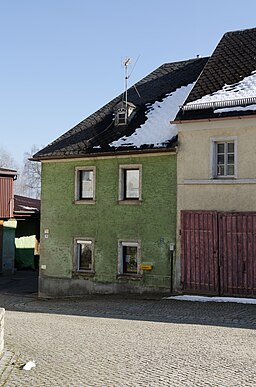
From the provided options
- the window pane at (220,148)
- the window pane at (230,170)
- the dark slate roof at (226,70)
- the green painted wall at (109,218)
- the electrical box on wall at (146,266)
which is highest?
the dark slate roof at (226,70)

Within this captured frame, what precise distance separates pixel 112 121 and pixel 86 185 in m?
3.02

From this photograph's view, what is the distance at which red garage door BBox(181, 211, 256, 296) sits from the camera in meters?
18.0

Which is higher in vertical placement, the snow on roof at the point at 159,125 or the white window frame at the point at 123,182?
the snow on roof at the point at 159,125

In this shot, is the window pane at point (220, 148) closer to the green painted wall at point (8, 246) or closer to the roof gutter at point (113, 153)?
the roof gutter at point (113, 153)

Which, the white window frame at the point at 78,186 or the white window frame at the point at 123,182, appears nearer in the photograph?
the white window frame at the point at 123,182

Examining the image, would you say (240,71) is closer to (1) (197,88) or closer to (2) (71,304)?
(1) (197,88)

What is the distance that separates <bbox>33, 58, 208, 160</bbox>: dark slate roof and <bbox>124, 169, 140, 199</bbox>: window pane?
97 centimetres

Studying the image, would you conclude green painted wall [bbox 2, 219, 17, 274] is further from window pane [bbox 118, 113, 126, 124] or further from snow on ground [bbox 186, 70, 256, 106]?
snow on ground [bbox 186, 70, 256, 106]

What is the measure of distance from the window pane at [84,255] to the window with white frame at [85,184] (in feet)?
6.03

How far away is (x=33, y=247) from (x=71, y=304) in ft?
55.2

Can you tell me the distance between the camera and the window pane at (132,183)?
21.1 metres

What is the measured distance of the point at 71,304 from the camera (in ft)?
63.6

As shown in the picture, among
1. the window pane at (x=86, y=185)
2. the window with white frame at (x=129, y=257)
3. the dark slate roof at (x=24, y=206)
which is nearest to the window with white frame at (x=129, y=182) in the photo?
the window pane at (x=86, y=185)

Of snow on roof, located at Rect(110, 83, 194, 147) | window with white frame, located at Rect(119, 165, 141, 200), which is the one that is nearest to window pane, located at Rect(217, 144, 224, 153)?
snow on roof, located at Rect(110, 83, 194, 147)
